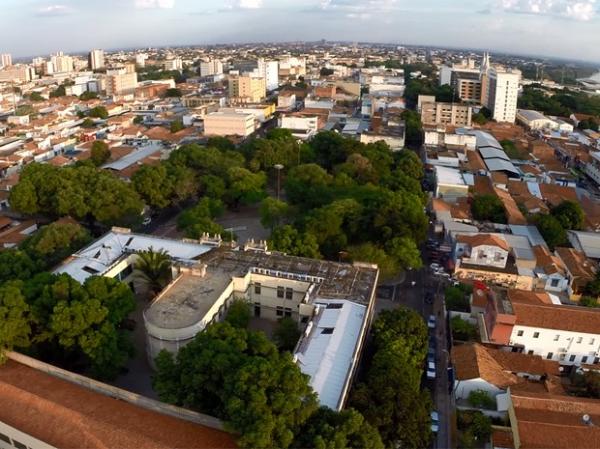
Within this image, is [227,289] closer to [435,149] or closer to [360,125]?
[435,149]

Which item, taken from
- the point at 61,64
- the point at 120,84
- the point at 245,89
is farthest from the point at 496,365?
the point at 61,64

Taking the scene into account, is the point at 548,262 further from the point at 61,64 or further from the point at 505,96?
the point at 61,64

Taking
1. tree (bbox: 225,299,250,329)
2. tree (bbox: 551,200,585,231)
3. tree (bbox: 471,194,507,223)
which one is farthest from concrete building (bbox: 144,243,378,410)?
tree (bbox: 551,200,585,231)

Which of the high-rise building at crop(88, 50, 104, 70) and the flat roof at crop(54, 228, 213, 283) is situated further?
the high-rise building at crop(88, 50, 104, 70)

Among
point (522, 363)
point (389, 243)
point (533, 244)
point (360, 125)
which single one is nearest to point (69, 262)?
point (389, 243)

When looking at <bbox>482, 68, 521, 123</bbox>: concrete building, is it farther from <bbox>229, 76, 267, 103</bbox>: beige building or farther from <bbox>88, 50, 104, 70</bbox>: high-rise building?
<bbox>88, 50, 104, 70</bbox>: high-rise building

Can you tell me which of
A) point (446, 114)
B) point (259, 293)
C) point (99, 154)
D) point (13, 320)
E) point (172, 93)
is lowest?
point (259, 293)

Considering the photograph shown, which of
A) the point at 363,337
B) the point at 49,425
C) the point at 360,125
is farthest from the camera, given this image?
the point at 360,125
